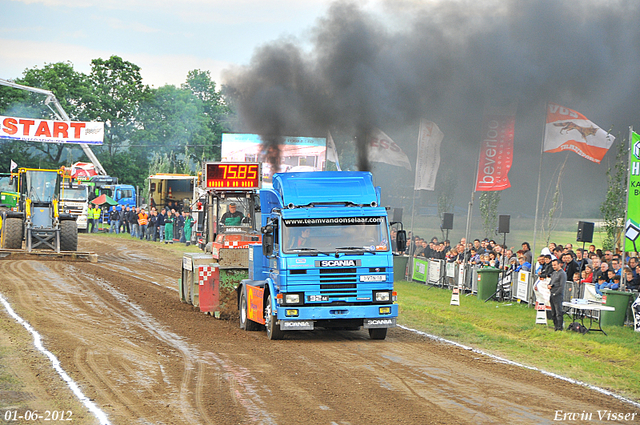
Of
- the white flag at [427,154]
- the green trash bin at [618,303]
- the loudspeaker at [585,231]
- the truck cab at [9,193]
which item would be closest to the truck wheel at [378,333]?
the green trash bin at [618,303]

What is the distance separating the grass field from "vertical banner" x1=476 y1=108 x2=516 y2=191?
14.3 feet

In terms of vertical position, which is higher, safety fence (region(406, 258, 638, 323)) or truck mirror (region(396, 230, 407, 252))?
truck mirror (region(396, 230, 407, 252))

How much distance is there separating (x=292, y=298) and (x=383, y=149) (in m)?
13.3

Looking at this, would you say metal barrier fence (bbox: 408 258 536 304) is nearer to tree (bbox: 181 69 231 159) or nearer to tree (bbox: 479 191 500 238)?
tree (bbox: 479 191 500 238)

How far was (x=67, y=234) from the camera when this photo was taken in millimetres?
27031

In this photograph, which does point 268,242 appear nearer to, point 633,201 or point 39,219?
point 633,201

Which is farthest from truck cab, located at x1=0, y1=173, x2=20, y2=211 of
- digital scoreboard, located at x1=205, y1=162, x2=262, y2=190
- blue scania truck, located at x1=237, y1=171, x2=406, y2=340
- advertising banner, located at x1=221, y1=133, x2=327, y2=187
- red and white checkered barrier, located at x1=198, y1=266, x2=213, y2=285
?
blue scania truck, located at x1=237, y1=171, x2=406, y2=340

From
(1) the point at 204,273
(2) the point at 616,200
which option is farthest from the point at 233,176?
(2) the point at 616,200

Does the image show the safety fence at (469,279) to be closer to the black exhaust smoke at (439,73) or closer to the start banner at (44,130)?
the black exhaust smoke at (439,73)

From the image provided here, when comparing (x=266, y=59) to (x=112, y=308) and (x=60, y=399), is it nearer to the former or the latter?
(x=112, y=308)

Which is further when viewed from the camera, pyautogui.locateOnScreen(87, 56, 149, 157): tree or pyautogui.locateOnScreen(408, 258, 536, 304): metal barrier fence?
pyautogui.locateOnScreen(87, 56, 149, 157): tree

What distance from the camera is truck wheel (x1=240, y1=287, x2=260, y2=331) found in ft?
44.8

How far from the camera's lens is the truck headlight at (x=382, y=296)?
12.3m

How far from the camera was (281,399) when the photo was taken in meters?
8.14
